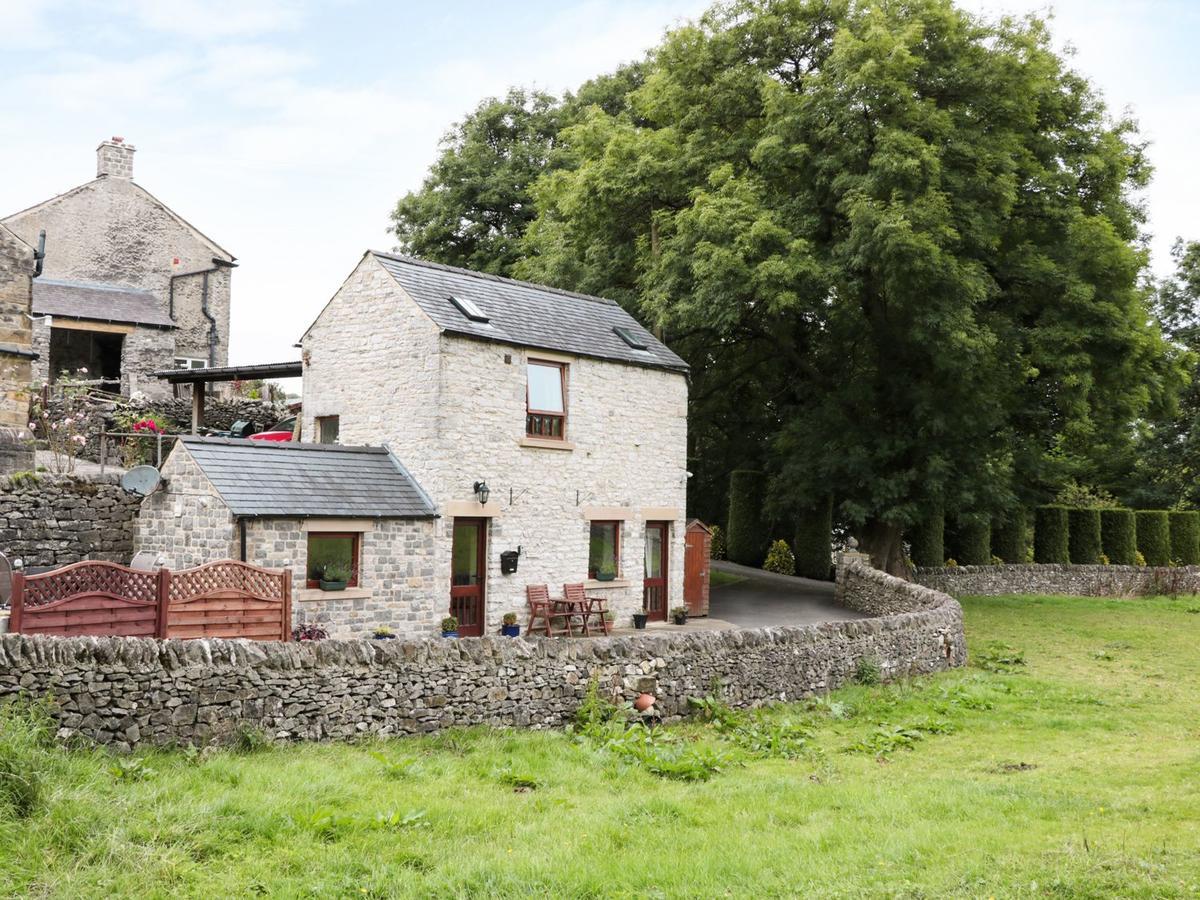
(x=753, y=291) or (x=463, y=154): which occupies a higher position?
(x=463, y=154)

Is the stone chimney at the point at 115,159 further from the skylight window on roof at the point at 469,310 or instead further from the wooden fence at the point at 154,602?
the wooden fence at the point at 154,602

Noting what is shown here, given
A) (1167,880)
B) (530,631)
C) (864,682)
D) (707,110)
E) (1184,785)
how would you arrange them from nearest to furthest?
(1167,880) → (1184,785) → (864,682) → (530,631) → (707,110)

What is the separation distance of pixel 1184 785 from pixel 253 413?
24761 mm

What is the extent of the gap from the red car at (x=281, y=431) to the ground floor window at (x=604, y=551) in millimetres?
7496

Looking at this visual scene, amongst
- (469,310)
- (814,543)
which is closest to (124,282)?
(469,310)

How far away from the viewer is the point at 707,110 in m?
26.9

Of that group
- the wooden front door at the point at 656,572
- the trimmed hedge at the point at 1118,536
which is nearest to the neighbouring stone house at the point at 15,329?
the wooden front door at the point at 656,572

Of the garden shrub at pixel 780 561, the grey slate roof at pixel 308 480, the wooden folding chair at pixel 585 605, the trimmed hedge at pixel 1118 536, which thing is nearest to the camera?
the grey slate roof at pixel 308 480

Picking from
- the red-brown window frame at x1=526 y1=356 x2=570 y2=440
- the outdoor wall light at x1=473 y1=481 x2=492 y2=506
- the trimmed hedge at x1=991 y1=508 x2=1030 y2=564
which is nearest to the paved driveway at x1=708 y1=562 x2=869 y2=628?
the red-brown window frame at x1=526 y1=356 x2=570 y2=440

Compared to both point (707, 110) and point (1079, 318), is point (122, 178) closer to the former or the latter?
point (707, 110)

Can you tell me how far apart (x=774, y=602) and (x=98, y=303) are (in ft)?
74.9

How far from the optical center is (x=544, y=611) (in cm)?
1809

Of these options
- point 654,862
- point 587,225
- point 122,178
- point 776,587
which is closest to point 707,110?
point 587,225

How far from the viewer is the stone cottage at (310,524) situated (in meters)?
14.8
